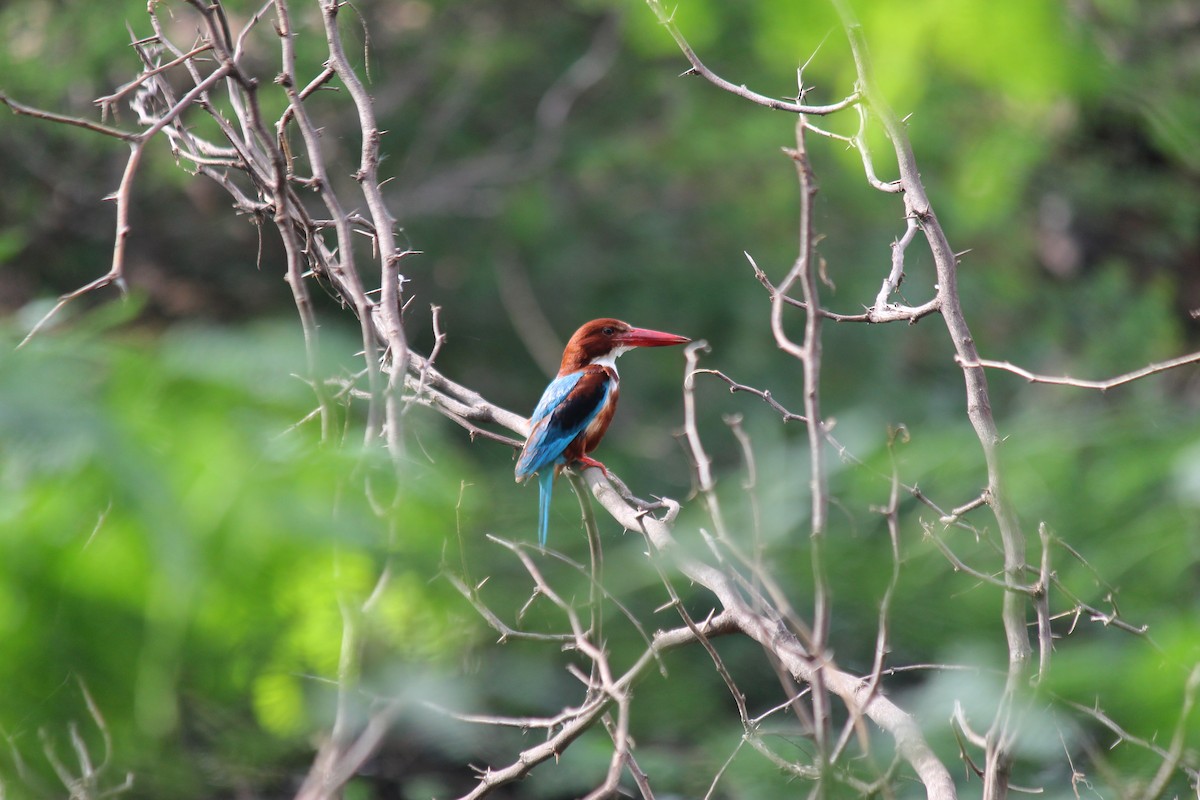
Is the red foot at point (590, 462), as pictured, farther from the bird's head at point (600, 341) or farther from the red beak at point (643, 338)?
the bird's head at point (600, 341)

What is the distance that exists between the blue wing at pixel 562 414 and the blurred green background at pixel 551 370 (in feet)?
1.35

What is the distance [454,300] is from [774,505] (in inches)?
207

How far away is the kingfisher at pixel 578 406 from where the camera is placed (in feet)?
11.6

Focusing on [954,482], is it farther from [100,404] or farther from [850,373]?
[850,373]

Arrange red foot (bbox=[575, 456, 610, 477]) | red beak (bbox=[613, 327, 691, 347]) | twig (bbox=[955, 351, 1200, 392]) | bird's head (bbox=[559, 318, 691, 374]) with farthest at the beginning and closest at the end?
1. bird's head (bbox=[559, 318, 691, 374])
2. red beak (bbox=[613, 327, 691, 347])
3. red foot (bbox=[575, 456, 610, 477])
4. twig (bbox=[955, 351, 1200, 392])

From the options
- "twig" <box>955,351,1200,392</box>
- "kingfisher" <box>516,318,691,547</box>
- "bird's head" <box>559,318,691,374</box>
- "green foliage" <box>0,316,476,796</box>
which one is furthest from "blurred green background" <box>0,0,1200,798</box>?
"bird's head" <box>559,318,691,374</box>

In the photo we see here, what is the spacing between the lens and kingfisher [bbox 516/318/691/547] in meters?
3.55

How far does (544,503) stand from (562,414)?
0.93 feet

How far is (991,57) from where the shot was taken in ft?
9.73

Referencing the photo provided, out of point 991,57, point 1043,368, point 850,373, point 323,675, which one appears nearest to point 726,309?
point 850,373

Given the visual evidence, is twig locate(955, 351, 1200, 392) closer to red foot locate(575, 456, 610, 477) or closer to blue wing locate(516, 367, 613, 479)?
red foot locate(575, 456, 610, 477)

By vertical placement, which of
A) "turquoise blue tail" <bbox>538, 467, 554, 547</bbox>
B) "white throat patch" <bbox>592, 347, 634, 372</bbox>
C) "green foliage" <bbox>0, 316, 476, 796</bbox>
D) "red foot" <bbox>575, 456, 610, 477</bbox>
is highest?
"green foliage" <bbox>0, 316, 476, 796</bbox>

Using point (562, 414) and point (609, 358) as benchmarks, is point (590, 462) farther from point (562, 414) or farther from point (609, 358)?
point (609, 358)

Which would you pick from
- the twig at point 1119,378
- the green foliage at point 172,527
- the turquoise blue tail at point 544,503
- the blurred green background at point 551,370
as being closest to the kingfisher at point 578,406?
the turquoise blue tail at point 544,503
